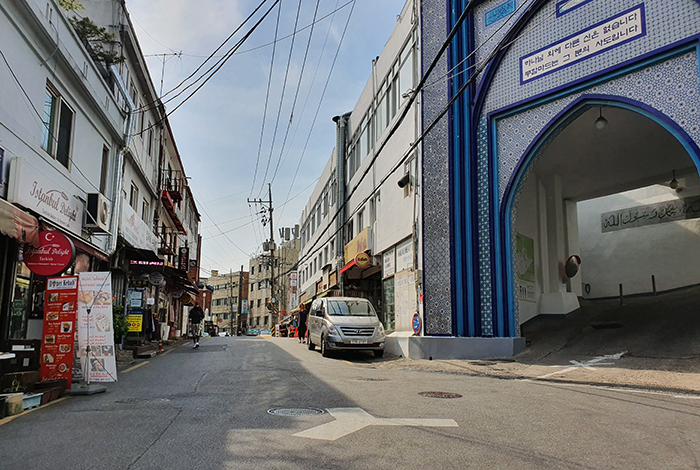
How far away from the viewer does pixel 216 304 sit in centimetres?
9175

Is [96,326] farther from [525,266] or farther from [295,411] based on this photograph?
[525,266]

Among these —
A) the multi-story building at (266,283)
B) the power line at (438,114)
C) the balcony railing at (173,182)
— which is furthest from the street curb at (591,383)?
the multi-story building at (266,283)

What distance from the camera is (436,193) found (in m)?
15.7

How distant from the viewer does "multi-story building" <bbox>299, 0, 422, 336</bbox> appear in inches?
686

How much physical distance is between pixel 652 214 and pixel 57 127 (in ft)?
67.9

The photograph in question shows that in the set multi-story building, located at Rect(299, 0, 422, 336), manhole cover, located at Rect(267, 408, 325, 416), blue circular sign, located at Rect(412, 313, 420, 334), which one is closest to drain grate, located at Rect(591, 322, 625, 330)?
blue circular sign, located at Rect(412, 313, 420, 334)

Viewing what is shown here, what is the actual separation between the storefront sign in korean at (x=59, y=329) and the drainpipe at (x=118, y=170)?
828 cm

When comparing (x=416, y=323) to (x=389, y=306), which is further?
(x=389, y=306)

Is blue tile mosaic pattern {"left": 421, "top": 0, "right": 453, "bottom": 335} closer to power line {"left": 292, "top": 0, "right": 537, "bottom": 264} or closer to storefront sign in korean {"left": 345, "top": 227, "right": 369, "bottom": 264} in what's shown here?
power line {"left": 292, "top": 0, "right": 537, "bottom": 264}

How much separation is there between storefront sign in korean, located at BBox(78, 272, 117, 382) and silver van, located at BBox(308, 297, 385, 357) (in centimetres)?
743

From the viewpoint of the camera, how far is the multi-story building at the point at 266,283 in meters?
74.0

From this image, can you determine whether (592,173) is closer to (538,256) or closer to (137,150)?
(538,256)

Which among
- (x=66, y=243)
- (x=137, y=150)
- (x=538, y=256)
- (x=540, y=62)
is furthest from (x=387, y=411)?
(x=137, y=150)

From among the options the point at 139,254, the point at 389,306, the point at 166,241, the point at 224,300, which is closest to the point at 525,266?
the point at 389,306
